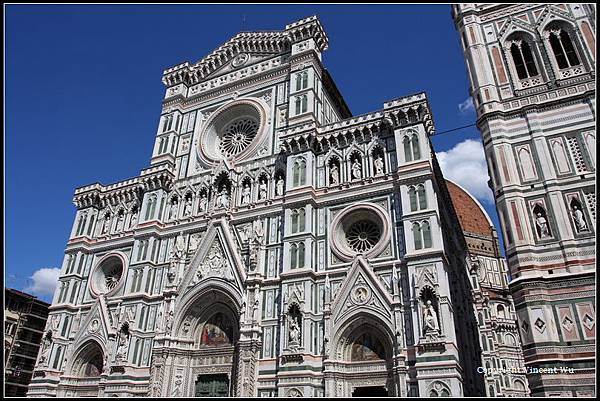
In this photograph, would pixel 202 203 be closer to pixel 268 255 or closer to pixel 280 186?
pixel 280 186

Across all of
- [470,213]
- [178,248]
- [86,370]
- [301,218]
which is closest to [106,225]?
[178,248]

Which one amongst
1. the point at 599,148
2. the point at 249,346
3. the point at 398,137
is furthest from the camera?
the point at 398,137

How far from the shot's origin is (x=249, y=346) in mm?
20984

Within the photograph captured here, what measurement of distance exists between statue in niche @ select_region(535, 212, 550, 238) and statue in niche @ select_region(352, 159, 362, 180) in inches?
341

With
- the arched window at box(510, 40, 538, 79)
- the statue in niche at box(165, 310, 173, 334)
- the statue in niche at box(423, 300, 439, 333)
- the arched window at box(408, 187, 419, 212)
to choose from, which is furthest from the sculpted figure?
the arched window at box(510, 40, 538, 79)

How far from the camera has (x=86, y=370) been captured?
85.6 feet

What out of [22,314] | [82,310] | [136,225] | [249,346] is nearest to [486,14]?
[249,346]

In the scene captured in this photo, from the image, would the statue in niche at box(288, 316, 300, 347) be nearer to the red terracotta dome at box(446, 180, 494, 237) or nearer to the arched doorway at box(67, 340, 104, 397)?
the arched doorway at box(67, 340, 104, 397)

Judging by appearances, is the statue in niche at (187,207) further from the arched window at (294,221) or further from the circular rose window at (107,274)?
the arched window at (294,221)

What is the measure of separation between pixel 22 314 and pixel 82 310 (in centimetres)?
1722

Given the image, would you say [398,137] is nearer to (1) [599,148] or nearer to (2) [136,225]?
(1) [599,148]

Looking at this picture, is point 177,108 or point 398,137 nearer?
point 398,137

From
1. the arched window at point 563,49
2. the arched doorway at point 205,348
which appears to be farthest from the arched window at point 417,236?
the arched window at point 563,49

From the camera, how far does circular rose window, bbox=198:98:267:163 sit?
29.3 meters
